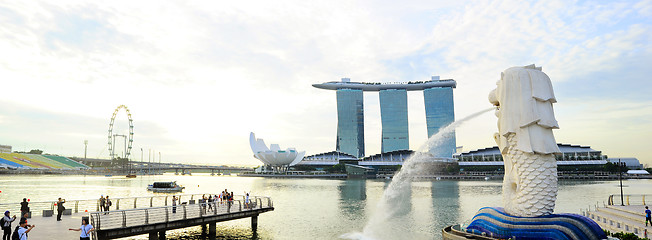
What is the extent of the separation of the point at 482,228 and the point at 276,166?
12864 cm

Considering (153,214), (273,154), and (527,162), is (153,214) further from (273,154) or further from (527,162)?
(273,154)

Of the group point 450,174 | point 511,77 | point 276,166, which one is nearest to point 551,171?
point 511,77

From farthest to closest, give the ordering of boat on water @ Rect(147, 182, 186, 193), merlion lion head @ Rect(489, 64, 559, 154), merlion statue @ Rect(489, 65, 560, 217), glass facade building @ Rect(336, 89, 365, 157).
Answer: glass facade building @ Rect(336, 89, 365, 157)
boat on water @ Rect(147, 182, 186, 193)
merlion lion head @ Rect(489, 64, 559, 154)
merlion statue @ Rect(489, 65, 560, 217)

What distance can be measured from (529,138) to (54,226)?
1839 cm

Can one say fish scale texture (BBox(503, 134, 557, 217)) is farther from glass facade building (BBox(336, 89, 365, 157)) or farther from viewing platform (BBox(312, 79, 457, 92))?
viewing platform (BBox(312, 79, 457, 92))

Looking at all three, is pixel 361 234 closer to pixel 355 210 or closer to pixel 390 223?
pixel 390 223

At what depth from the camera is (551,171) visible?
13984 millimetres

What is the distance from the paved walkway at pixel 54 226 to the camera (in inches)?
596

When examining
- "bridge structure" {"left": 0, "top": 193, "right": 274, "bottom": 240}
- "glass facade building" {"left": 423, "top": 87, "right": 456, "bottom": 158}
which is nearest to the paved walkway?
"bridge structure" {"left": 0, "top": 193, "right": 274, "bottom": 240}

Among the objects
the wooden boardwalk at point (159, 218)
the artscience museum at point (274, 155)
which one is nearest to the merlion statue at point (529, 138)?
the wooden boardwalk at point (159, 218)

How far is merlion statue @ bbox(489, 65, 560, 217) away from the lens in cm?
1382

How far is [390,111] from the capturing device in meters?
192

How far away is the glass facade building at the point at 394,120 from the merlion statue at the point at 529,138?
573 feet

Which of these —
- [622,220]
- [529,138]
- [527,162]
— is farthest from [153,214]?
[622,220]
